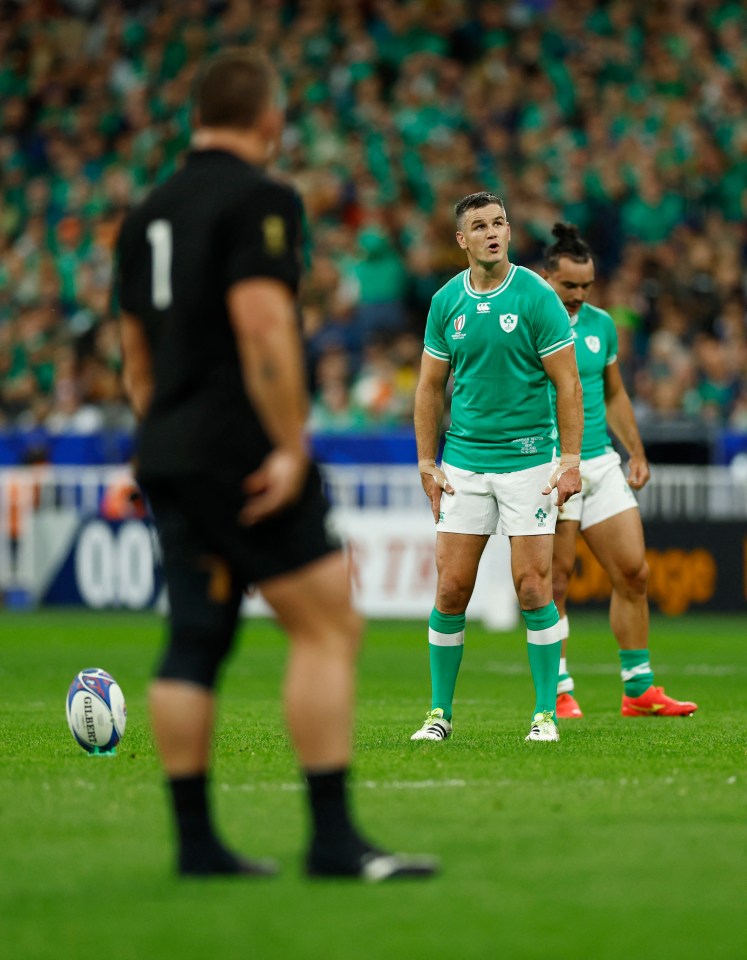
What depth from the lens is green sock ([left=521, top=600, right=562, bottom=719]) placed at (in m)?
9.16

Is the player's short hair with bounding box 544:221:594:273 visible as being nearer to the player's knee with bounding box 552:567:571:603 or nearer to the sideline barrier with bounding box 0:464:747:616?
the player's knee with bounding box 552:567:571:603

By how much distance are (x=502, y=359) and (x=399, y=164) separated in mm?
15337

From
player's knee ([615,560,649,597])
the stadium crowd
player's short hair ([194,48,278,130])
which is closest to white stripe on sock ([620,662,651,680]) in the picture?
player's knee ([615,560,649,597])

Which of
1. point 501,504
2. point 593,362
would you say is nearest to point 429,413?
point 501,504

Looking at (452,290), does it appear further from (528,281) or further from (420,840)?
(420,840)

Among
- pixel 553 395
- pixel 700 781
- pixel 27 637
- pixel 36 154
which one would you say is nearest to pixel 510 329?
pixel 553 395

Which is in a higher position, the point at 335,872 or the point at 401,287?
the point at 401,287

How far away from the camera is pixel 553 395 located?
1057cm

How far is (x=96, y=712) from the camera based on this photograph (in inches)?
330

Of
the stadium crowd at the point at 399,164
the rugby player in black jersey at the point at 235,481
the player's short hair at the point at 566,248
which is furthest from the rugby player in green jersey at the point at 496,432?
the stadium crowd at the point at 399,164

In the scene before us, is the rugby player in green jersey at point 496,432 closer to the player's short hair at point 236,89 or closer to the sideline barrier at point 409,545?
the player's short hair at point 236,89

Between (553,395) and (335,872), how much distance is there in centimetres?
569

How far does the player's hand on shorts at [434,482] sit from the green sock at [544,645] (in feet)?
2.28

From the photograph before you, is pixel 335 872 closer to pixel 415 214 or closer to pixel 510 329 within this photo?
pixel 510 329
